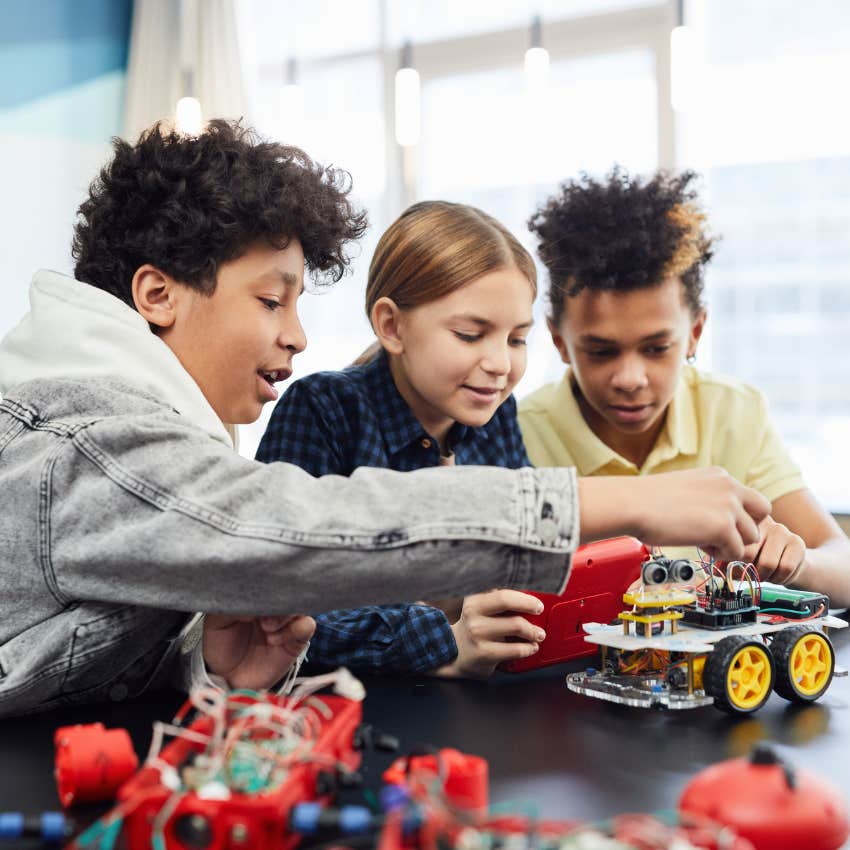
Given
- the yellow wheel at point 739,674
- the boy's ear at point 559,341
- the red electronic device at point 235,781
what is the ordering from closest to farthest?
1. the red electronic device at point 235,781
2. the yellow wheel at point 739,674
3. the boy's ear at point 559,341

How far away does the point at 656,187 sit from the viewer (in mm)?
1826

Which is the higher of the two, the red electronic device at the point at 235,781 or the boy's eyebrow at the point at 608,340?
the boy's eyebrow at the point at 608,340

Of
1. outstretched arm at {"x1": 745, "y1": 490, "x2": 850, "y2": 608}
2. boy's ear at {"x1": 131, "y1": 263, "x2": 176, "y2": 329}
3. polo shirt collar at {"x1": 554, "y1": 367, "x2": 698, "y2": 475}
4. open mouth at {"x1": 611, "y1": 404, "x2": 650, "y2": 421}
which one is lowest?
outstretched arm at {"x1": 745, "y1": 490, "x2": 850, "y2": 608}

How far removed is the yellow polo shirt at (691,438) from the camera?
1883 millimetres

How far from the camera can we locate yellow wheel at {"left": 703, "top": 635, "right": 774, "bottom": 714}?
0.87 meters

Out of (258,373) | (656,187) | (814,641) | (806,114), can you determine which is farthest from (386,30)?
(814,641)

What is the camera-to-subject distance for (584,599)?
41.6 inches

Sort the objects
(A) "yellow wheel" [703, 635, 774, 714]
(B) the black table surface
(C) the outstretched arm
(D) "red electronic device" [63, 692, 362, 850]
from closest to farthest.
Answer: (D) "red electronic device" [63, 692, 362, 850] < (B) the black table surface < (A) "yellow wheel" [703, 635, 774, 714] < (C) the outstretched arm

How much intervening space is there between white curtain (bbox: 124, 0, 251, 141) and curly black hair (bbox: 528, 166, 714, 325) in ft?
7.41

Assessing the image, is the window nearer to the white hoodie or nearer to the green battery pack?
the green battery pack

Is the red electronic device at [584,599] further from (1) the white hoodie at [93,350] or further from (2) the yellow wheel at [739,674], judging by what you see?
(1) the white hoodie at [93,350]

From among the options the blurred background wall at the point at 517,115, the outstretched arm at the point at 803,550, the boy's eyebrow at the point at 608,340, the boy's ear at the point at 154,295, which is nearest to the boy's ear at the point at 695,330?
the boy's eyebrow at the point at 608,340

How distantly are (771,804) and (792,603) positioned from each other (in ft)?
1.73

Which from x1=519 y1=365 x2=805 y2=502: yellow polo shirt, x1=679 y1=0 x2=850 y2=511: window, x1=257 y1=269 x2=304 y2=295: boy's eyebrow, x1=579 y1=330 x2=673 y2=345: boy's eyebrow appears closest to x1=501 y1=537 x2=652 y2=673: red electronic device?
x1=257 y1=269 x2=304 y2=295: boy's eyebrow
